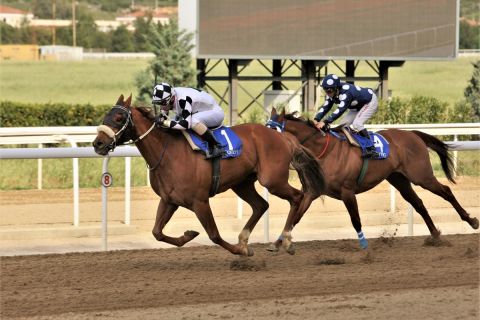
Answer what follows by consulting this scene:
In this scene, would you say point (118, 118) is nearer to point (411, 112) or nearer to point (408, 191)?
point (408, 191)

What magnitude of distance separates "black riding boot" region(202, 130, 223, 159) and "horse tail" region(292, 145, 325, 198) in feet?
2.76

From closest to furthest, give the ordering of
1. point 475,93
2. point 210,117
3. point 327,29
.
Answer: point 210,117, point 327,29, point 475,93

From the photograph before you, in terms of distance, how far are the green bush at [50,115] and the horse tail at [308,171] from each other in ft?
62.6

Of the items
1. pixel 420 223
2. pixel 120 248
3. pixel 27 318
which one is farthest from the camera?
pixel 420 223

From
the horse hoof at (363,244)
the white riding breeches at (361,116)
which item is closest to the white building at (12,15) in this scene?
the white riding breeches at (361,116)

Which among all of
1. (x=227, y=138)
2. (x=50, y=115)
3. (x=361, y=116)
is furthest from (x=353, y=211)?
(x=50, y=115)

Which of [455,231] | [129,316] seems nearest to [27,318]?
[129,316]

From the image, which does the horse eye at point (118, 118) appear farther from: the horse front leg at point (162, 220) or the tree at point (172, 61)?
the tree at point (172, 61)

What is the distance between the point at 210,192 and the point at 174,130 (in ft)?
1.66

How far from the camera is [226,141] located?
25.8 feet

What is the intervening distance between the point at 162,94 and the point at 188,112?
28 centimetres

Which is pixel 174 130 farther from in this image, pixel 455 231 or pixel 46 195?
pixel 46 195

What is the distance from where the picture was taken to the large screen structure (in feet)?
81.4

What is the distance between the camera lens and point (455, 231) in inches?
411
